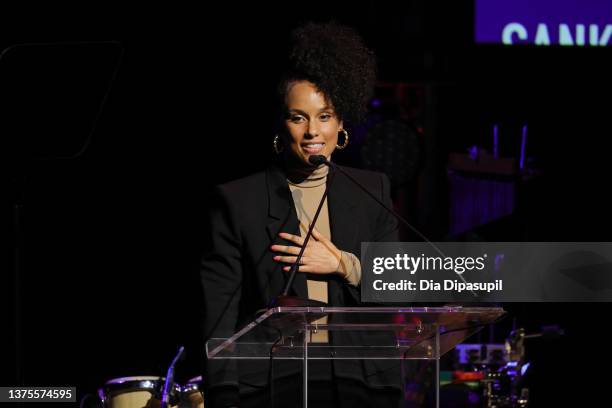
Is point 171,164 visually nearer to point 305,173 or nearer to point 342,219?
point 305,173

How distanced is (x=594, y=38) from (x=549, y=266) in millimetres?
1586

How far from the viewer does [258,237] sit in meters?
2.55

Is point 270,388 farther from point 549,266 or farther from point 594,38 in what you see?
point 594,38

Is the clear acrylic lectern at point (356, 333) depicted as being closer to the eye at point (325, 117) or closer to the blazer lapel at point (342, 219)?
the blazer lapel at point (342, 219)

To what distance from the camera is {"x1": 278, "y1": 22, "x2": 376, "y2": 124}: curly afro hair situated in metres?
2.73

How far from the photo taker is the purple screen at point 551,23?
5367 mm

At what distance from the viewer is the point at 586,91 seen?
18.0ft

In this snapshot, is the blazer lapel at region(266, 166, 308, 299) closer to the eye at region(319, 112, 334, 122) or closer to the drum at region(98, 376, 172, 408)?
the eye at region(319, 112, 334, 122)

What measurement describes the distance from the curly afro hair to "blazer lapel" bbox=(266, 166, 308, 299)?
0.25 metres

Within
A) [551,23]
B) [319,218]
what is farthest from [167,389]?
[551,23]

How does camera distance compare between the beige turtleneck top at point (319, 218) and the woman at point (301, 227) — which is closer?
the woman at point (301, 227)

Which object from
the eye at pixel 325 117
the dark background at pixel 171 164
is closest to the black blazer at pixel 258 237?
the eye at pixel 325 117

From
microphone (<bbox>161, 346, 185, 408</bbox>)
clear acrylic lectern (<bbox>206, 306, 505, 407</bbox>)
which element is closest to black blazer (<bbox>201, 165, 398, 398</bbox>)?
clear acrylic lectern (<bbox>206, 306, 505, 407</bbox>)

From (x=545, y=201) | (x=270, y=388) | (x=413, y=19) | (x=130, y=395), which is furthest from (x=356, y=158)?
(x=270, y=388)
